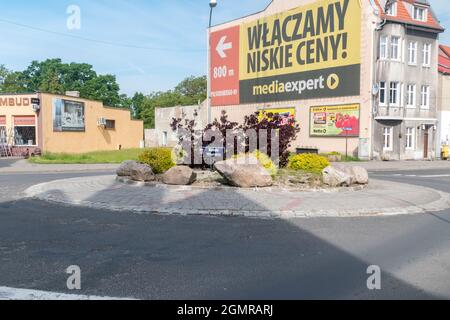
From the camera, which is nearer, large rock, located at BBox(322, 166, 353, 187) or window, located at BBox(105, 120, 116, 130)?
large rock, located at BBox(322, 166, 353, 187)

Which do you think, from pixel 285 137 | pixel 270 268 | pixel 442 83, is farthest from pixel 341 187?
pixel 442 83

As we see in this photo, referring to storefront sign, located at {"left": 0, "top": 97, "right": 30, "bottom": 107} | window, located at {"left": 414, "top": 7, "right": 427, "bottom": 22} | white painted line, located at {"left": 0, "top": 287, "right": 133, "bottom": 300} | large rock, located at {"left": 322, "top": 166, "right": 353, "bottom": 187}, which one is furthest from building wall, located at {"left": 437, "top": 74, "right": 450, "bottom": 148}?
white painted line, located at {"left": 0, "top": 287, "right": 133, "bottom": 300}

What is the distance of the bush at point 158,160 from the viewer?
12625 millimetres

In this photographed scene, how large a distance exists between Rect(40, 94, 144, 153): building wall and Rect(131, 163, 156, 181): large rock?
21.7 m

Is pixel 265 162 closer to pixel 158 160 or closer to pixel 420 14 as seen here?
pixel 158 160

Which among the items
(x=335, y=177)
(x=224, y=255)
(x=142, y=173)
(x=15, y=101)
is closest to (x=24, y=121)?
(x=15, y=101)

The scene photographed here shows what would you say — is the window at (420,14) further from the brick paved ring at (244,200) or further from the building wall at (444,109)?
the brick paved ring at (244,200)

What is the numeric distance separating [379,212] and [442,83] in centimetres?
2926

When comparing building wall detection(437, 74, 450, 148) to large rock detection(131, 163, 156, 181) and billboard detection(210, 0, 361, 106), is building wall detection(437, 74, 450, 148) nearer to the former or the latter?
billboard detection(210, 0, 361, 106)

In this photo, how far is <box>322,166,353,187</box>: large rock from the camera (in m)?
11.3

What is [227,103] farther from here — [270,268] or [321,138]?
[270,268]

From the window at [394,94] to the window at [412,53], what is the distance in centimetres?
237

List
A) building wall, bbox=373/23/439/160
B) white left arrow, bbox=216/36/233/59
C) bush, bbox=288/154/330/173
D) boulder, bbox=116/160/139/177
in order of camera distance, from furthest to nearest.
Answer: white left arrow, bbox=216/36/233/59 < building wall, bbox=373/23/439/160 < bush, bbox=288/154/330/173 < boulder, bbox=116/160/139/177

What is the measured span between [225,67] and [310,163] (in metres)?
29.9
